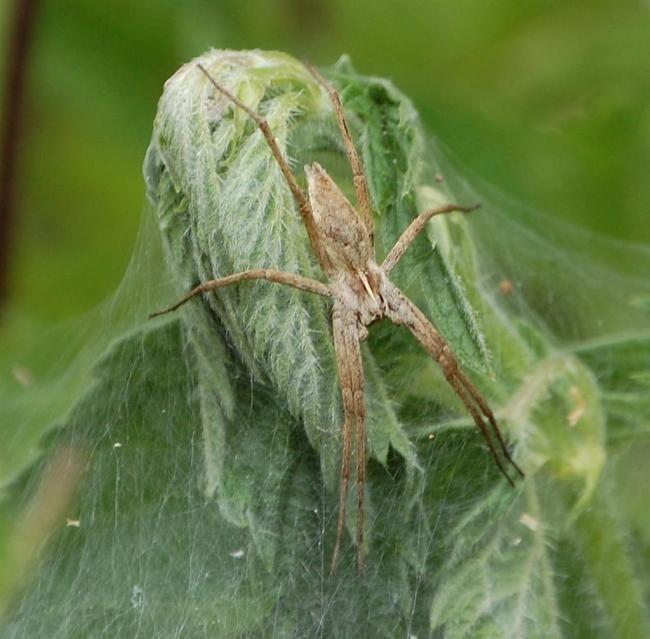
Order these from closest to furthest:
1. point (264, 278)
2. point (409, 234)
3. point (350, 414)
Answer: point (264, 278)
point (350, 414)
point (409, 234)

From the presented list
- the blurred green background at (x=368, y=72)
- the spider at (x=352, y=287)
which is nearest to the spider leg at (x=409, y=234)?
the spider at (x=352, y=287)

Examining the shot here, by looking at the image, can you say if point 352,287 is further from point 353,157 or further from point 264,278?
point 264,278

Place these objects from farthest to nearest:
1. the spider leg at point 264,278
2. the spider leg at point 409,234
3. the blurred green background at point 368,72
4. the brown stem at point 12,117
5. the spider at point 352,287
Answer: the blurred green background at point 368,72 < the brown stem at point 12,117 < the spider leg at point 409,234 < the spider at point 352,287 < the spider leg at point 264,278

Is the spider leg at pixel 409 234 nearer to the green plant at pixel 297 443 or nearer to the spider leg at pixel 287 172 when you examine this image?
the green plant at pixel 297 443

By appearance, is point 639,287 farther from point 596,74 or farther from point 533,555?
point 533,555

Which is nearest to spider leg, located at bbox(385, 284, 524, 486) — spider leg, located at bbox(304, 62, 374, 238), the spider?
the spider

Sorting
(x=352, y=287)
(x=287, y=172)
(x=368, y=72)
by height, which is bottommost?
(x=368, y=72)

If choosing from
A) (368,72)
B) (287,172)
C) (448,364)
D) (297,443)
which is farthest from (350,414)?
(368,72)
